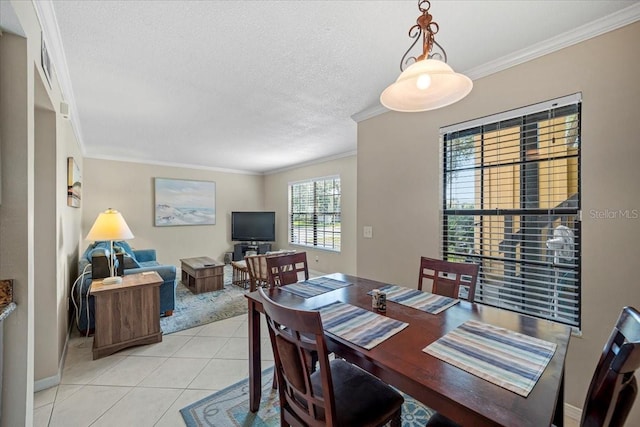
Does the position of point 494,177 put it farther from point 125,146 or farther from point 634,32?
point 125,146

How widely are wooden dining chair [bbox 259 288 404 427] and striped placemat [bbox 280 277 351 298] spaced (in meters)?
0.53

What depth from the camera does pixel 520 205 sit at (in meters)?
2.01

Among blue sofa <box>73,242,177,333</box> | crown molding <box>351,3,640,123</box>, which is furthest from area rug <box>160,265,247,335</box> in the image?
crown molding <box>351,3,640,123</box>

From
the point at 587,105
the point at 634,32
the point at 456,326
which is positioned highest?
the point at 634,32

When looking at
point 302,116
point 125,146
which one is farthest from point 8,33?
point 125,146

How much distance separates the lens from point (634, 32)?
1.54 metres

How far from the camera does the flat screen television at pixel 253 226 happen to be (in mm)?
6508

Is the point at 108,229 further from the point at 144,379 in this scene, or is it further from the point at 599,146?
the point at 599,146

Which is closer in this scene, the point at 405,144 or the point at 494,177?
the point at 494,177

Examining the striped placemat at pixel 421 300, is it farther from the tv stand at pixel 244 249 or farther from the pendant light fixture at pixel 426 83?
the tv stand at pixel 244 249

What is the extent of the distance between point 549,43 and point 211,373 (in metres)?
3.44

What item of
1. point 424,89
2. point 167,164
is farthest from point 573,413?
point 167,164

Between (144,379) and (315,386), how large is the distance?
165 cm

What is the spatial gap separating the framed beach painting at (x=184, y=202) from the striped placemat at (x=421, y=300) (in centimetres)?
554
